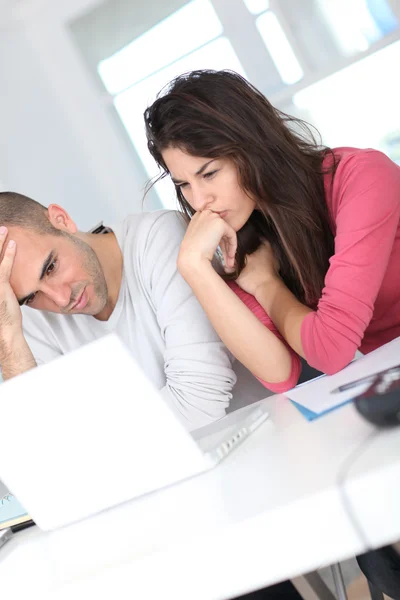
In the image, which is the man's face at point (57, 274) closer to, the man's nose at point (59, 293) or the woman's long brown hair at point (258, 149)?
the man's nose at point (59, 293)

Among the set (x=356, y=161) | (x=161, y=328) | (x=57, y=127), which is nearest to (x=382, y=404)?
(x=356, y=161)

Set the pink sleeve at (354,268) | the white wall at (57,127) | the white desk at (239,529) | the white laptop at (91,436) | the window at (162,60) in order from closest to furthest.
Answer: the white desk at (239,529), the white laptop at (91,436), the pink sleeve at (354,268), the window at (162,60), the white wall at (57,127)

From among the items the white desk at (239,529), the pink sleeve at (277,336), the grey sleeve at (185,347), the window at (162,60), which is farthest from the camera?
the window at (162,60)

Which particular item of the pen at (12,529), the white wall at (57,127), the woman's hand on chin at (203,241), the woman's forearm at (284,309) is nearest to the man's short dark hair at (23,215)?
the woman's hand on chin at (203,241)

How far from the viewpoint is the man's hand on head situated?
1.49 meters

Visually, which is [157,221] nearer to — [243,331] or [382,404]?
[243,331]

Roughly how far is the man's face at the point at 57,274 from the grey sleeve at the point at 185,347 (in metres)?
0.13

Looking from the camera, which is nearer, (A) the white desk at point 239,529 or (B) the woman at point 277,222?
(A) the white desk at point 239,529

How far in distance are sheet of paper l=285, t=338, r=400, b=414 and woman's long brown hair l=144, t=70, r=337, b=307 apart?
1.26 feet

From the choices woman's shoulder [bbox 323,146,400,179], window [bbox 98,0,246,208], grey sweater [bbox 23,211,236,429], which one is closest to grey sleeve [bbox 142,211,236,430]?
grey sweater [bbox 23,211,236,429]

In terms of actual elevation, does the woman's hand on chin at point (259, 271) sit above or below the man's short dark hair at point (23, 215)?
below

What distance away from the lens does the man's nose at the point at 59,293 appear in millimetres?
1559

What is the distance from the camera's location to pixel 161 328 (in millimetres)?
1644

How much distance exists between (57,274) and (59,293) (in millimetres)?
51
